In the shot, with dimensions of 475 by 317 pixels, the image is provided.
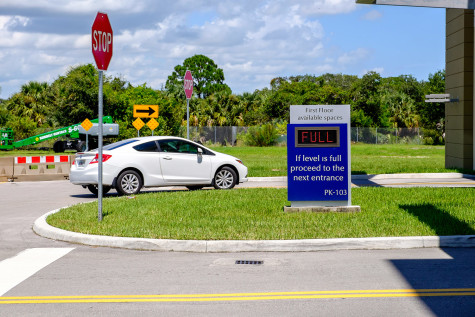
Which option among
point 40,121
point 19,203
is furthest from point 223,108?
point 19,203

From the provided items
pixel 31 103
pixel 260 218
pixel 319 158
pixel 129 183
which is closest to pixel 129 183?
pixel 129 183

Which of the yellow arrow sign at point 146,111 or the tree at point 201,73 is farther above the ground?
the tree at point 201,73

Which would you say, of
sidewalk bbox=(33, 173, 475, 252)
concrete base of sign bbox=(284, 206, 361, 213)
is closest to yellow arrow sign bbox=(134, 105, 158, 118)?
concrete base of sign bbox=(284, 206, 361, 213)

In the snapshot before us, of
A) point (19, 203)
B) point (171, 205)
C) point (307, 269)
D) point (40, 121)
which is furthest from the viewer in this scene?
point (40, 121)

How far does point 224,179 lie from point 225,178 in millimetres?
42

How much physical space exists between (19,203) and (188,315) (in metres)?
10.7

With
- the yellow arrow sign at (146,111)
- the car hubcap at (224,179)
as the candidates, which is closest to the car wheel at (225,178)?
the car hubcap at (224,179)

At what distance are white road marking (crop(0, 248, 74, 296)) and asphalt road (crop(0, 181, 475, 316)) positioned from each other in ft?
0.04

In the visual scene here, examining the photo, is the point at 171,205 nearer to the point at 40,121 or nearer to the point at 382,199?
the point at 382,199

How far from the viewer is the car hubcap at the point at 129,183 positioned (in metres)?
16.0

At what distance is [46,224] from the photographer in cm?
1083

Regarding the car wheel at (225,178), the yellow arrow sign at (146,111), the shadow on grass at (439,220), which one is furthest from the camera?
the yellow arrow sign at (146,111)

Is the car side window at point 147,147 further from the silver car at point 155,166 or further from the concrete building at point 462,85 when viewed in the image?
the concrete building at point 462,85

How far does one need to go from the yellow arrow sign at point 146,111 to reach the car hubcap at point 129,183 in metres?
10.1
